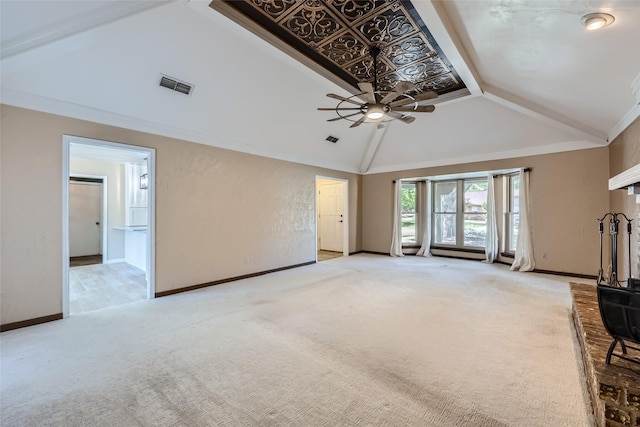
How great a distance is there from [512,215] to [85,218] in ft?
35.7

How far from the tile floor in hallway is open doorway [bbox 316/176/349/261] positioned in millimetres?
4506

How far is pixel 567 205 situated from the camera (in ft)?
17.1

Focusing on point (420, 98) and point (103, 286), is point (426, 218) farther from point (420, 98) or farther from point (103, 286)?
point (103, 286)

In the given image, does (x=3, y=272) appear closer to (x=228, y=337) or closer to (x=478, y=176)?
(x=228, y=337)

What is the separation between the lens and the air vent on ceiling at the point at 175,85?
3.51 meters

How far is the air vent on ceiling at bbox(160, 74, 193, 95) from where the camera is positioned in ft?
11.5

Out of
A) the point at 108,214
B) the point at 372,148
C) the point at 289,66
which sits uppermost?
the point at 289,66

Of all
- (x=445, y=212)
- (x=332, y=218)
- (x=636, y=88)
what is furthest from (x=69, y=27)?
(x=445, y=212)

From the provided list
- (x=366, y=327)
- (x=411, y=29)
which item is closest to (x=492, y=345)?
(x=366, y=327)

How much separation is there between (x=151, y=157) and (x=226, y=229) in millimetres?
1626

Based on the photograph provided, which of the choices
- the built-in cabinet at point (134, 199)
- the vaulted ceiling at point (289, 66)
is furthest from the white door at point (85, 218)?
the vaulted ceiling at point (289, 66)

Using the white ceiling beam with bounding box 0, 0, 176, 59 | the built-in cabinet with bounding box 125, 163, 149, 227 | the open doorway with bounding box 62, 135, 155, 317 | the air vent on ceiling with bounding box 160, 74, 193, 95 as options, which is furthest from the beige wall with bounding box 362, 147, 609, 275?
the built-in cabinet with bounding box 125, 163, 149, 227

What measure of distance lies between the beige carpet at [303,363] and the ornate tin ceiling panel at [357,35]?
3.35 m

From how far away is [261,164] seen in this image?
5457 millimetres
